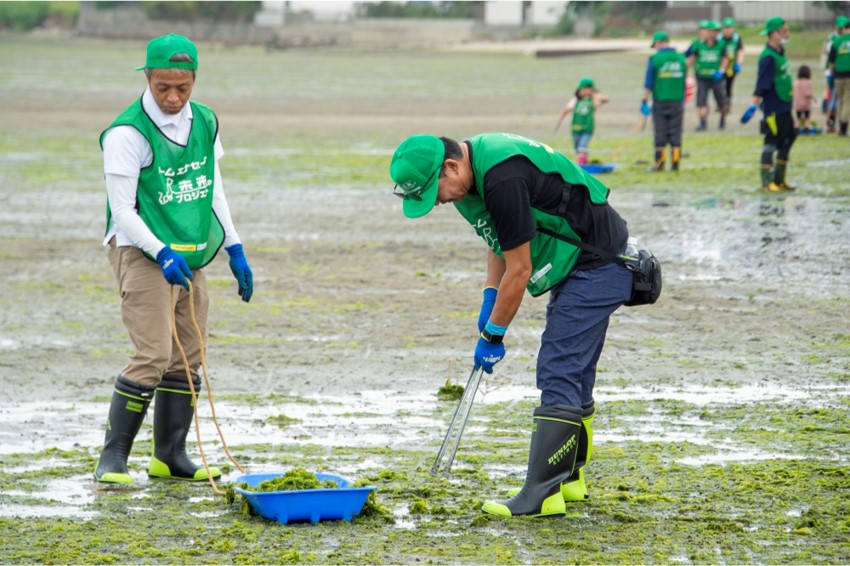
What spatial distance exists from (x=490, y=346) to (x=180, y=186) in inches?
67.7

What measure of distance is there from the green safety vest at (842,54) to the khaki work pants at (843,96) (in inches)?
8.8

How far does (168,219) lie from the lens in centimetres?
569

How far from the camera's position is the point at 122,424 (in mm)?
5820

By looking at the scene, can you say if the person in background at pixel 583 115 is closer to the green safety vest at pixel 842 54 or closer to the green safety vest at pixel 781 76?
the green safety vest at pixel 781 76

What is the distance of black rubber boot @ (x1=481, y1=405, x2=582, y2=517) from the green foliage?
10042 cm

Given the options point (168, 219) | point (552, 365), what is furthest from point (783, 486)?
point (168, 219)

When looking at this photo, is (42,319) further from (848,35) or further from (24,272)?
(848,35)

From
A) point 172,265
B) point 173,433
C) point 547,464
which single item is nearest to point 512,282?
point 547,464

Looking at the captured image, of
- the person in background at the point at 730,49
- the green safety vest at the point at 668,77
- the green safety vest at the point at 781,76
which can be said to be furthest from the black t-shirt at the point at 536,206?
the person in background at the point at 730,49

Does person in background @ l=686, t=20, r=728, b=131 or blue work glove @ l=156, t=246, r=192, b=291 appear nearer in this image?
blue work glove @ l=156, t=246, r=192, b=291

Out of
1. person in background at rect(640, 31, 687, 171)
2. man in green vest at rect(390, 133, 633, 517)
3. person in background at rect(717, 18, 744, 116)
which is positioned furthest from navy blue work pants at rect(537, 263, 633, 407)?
person in background at rect(717, 18, 744, 116)

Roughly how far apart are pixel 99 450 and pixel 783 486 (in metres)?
3.53

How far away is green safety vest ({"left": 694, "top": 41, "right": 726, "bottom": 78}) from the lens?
22.8 m

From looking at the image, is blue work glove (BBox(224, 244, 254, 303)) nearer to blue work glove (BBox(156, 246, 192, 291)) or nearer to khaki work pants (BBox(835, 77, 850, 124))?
blue work glove (BBox(156, 246, 192, 291))
